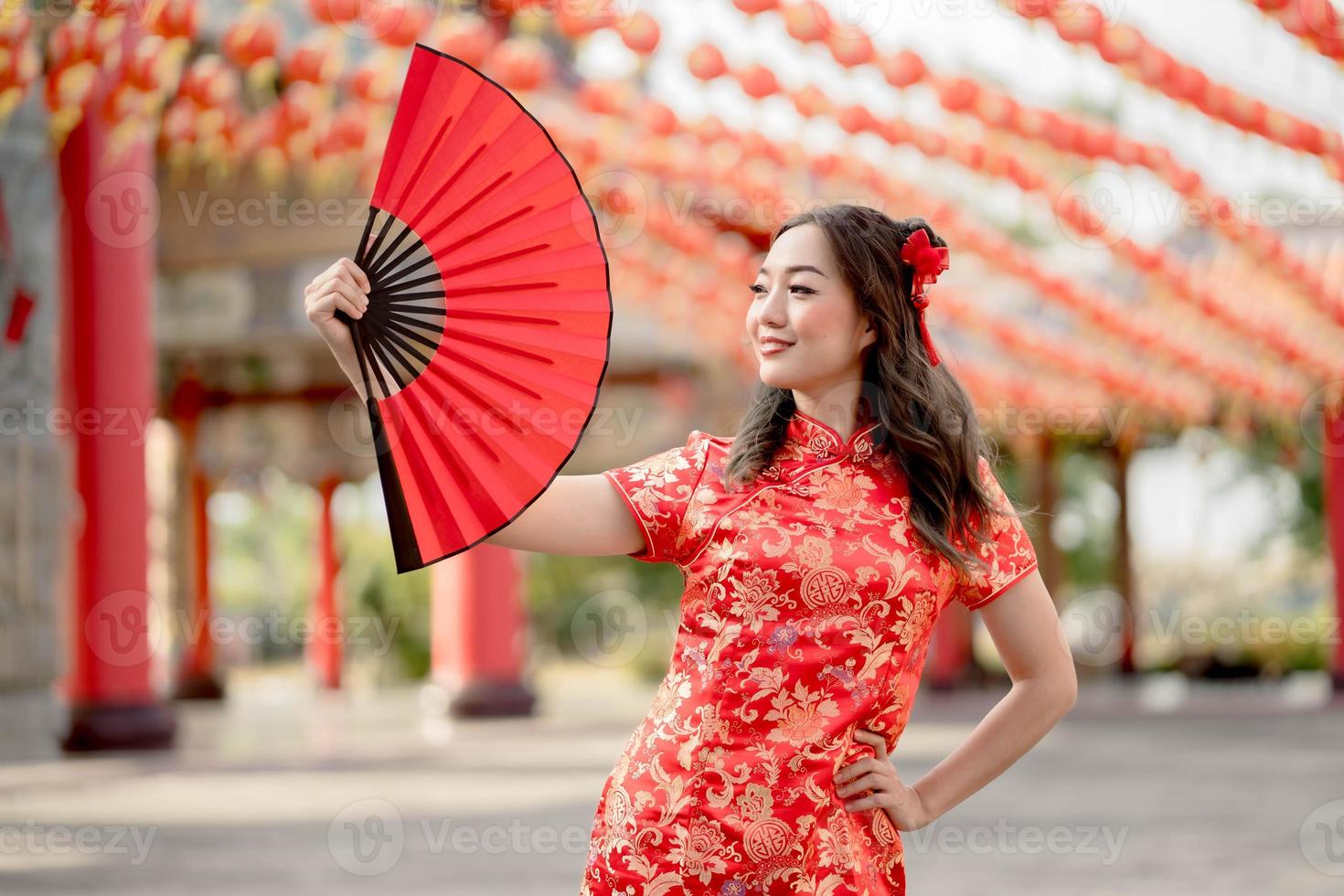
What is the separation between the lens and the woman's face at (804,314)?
187 centimetres

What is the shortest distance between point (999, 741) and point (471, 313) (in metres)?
0.85

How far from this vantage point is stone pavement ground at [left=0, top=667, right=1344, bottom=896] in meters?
5.18

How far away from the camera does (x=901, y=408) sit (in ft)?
6.27

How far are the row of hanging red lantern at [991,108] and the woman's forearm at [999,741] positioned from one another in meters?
3.84

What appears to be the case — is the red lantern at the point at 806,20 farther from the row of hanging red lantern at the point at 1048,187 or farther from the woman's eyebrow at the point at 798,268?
the woman's eyebrow at the point at 798,268

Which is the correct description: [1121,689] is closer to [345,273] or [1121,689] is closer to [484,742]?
[484,742]

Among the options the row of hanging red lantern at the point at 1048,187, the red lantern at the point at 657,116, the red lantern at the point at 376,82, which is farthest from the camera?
the red lantern at the point at 657,116

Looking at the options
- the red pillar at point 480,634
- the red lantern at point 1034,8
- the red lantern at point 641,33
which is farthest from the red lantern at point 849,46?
the red pillar at point 480,634

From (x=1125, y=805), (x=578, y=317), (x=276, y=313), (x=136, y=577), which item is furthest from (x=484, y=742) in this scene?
(x=578, y=317)

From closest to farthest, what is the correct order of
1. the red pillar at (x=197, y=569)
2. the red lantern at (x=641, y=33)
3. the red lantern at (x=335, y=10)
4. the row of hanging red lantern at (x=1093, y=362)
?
the red lantern at (x=335, y=10) < the red lantern at (x=641, y=33) < the row of hanging red lantern at (x=1093, y=362) < the red pillar at (x=197, y=569)

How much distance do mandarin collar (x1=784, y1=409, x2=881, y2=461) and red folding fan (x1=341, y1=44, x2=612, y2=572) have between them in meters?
0.25

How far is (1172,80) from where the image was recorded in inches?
223

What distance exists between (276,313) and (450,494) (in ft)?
35.4

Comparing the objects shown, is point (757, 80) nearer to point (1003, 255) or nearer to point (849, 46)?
point (849, 46)
